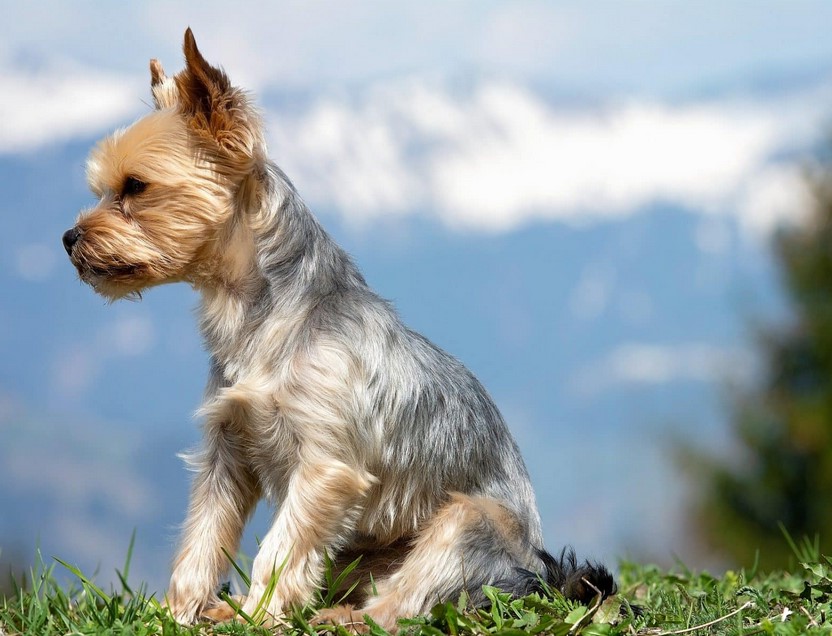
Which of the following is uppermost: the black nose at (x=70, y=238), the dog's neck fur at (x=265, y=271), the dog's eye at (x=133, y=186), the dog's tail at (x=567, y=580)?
the dog's eye at (x=133, y=186)

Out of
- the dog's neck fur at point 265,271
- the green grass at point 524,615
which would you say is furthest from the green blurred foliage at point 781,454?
the dog's neck fur at point 265,271

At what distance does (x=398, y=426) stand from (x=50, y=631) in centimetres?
239

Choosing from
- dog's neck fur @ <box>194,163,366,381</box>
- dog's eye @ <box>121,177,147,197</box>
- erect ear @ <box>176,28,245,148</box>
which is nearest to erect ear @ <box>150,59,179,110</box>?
erect ear @ <box>176,28,245,148</box>

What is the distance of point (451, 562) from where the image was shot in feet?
19.5

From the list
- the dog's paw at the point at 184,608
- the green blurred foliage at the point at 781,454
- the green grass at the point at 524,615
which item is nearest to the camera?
the green grass at the point at 524,615

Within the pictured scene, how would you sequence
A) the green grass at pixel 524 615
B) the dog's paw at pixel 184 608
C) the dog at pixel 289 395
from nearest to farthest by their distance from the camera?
the green grass at pixel 524 615, the dog at pixel 289 395, the dog's paw at pixel 184 608

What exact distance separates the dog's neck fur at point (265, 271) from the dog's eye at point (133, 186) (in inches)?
Answer: 23.6

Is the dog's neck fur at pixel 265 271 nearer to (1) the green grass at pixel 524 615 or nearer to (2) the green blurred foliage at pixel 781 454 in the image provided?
(1) the green grass at pixel 524 615

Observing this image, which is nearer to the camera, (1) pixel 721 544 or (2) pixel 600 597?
(2) pixel 600 597

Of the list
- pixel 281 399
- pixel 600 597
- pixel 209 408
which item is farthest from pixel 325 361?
pixel 600 597

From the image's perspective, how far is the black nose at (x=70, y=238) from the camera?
623cm

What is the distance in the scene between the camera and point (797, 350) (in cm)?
2189

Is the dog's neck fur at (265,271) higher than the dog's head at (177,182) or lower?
lower

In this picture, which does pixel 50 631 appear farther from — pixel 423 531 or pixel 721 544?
pixel 721 544
